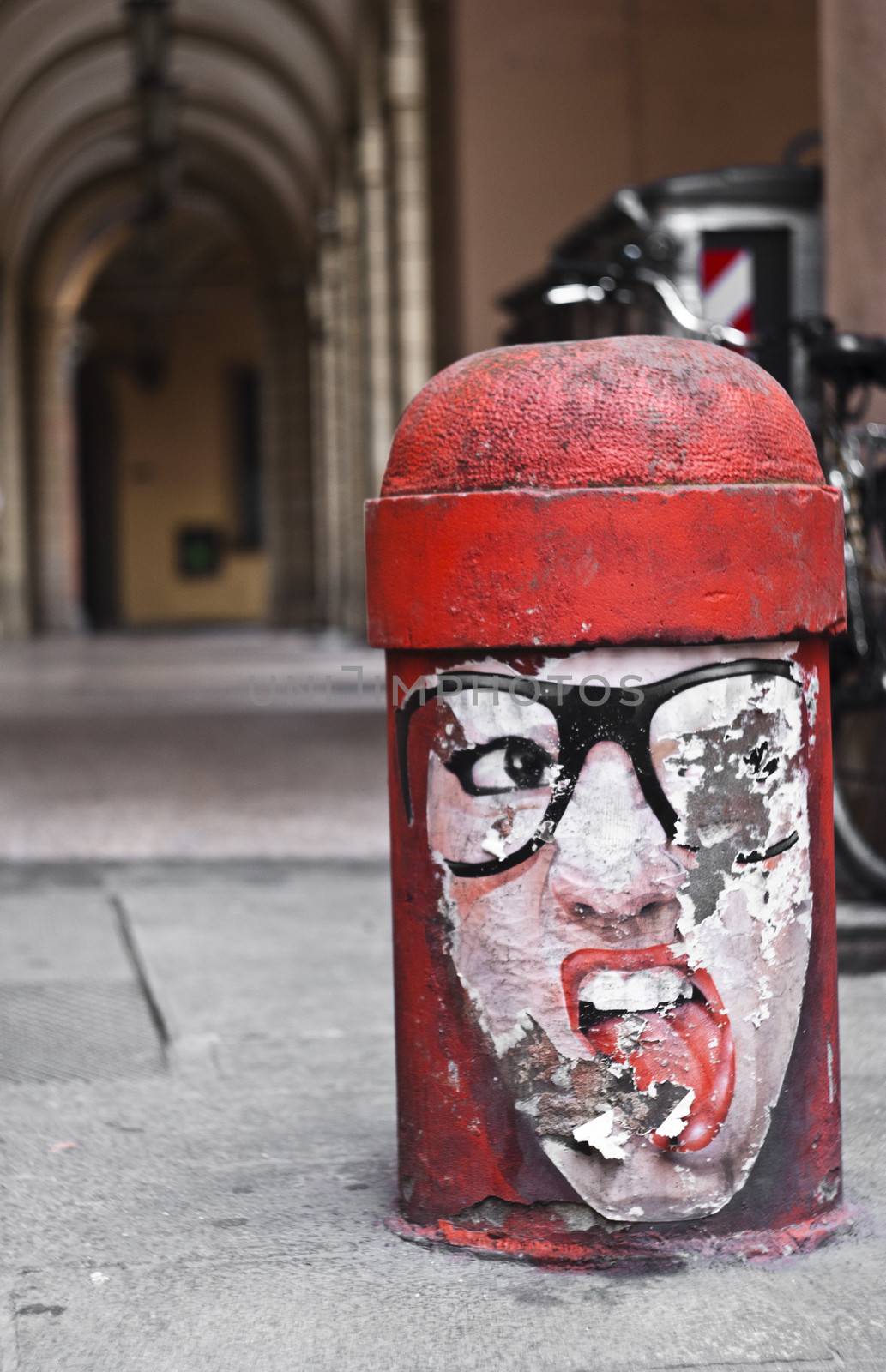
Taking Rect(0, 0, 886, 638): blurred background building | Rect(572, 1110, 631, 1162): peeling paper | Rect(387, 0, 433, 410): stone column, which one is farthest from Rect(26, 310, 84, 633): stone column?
Rect(572, 1110, 631, 1162): peeling paper

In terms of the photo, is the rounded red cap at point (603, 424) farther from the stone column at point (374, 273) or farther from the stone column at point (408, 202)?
the stone column at point (374, 273)

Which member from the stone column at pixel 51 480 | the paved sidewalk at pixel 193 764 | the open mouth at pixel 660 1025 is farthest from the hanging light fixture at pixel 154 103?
the open mouth at pixel 660 1025

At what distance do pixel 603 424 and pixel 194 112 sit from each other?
27.2 m

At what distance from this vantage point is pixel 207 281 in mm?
40375

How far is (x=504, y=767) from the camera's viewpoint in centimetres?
232

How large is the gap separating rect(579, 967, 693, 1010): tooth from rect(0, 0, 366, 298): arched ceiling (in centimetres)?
1635

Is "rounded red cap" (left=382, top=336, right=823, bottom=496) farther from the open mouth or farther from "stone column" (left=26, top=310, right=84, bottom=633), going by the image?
"stone column" (left=26, top=310, right=84, bottom=633)

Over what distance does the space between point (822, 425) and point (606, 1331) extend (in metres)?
2.94

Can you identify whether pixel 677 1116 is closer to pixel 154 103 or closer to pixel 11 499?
pixel 154 103

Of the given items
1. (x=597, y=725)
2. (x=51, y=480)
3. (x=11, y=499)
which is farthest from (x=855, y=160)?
(x=51, y=480)

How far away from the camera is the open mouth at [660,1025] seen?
7.51 feet

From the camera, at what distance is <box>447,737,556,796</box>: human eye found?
90.6 inches

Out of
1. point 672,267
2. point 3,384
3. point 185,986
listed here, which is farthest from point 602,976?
point 3,384

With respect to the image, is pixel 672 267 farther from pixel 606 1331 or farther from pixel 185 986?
pixel 606 1331
